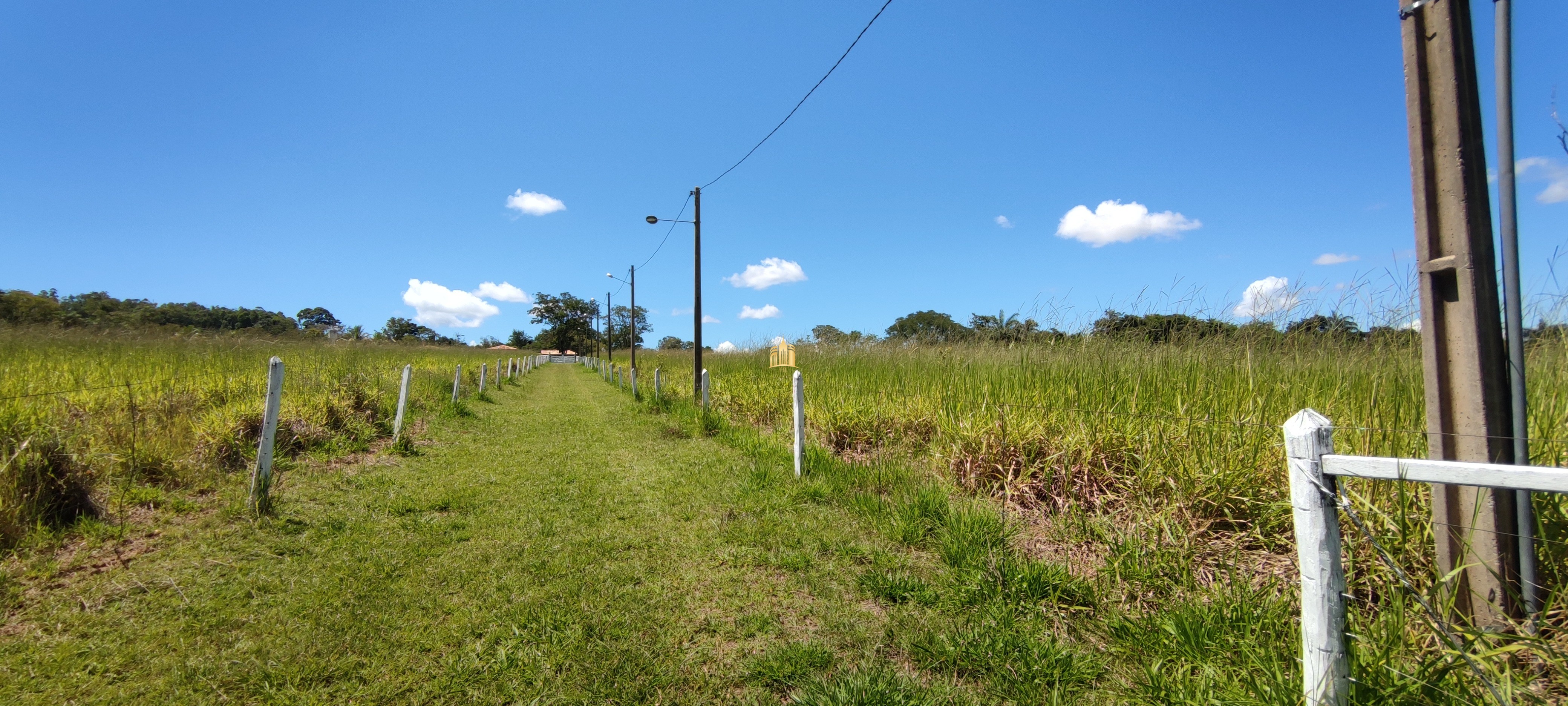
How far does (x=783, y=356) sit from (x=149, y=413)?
5.97m

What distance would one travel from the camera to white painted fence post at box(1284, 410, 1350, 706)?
4.41ft

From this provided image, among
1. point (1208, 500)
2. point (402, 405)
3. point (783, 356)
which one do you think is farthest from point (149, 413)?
point (1208, 500)

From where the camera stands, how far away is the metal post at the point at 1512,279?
1.63 metres

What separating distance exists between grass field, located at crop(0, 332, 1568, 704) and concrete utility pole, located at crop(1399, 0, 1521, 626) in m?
0.17

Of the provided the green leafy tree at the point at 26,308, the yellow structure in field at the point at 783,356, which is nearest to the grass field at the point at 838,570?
the yellow structure in field at the point at 783,356

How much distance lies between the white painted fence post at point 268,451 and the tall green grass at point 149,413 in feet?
2.17

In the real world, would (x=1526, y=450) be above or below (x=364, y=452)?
Answer: above

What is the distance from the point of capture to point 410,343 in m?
23.0

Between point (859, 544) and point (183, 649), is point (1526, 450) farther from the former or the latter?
point (183, 649)

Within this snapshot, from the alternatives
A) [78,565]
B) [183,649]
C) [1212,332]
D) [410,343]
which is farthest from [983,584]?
[410,343]

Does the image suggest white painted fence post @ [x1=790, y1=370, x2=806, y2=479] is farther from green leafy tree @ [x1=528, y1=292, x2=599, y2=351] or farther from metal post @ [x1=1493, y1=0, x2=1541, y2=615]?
green leafy tree @ [x1=528, y1=292, x2=599, y2=351]

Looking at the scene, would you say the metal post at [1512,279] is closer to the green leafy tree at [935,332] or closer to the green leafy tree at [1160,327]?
the green leafy tree at [1160,327]

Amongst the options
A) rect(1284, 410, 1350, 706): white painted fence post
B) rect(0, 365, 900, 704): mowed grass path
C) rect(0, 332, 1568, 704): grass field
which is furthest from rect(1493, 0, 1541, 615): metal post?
rect(0, 365, 900, 704): mowed grass path

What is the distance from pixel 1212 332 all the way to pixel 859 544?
128 inches
